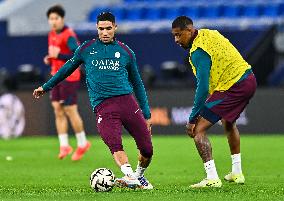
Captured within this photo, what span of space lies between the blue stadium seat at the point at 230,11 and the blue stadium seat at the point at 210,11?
5.8 inches

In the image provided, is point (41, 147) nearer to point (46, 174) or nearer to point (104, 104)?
point (46, 174)

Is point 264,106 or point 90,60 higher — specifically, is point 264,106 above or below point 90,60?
below

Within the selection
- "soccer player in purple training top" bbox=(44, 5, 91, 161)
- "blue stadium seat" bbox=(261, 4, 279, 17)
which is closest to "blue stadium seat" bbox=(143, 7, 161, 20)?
"blue stadium seat" bbox=(261, 4, 279, 17)

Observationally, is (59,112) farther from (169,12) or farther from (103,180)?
(169,12)

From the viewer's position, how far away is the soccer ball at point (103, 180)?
11445mm

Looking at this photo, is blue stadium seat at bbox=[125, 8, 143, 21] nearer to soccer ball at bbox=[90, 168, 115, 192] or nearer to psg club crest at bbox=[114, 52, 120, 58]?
psg club crest at bbox=[114, 52, 120, 58]

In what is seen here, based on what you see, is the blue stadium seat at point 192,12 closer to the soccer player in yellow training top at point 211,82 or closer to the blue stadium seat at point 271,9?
the blue stadium seat at point 271,9

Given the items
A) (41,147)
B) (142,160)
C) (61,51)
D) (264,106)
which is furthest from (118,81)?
(264,106)

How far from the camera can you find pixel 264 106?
906 inches

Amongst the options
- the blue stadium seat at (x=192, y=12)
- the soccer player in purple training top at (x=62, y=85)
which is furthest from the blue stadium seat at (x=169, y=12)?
the soccer player in purple training top at (x=62, y=85)

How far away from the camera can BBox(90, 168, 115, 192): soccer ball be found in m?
11.4

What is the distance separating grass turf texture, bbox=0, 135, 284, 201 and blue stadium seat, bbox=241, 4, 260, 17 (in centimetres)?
705

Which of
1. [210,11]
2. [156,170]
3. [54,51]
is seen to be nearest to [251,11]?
[210,11]

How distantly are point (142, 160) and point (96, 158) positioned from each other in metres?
5.52
